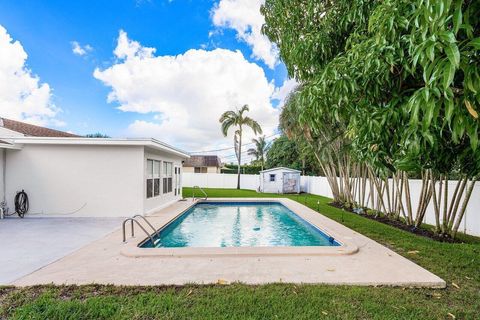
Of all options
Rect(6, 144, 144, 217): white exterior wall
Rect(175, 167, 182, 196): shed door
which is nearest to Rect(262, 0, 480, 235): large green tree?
Rect(6, 144, 144, 217): white exterior wall

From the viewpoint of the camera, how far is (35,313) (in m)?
3.32

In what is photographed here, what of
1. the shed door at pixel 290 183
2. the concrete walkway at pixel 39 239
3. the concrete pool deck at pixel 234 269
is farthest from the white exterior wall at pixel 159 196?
the shed door at pixel 290 183

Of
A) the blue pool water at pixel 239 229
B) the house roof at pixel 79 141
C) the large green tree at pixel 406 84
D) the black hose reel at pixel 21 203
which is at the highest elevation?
the house roof at pixel 79 141

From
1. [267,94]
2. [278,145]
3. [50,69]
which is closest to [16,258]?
[50,69]

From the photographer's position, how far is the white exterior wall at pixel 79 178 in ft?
33.8

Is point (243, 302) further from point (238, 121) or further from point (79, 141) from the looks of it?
point (238, 121)

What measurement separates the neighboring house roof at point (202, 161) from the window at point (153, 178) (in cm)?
2516

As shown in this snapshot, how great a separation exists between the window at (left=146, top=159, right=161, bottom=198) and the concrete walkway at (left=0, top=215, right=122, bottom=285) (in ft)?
6.41

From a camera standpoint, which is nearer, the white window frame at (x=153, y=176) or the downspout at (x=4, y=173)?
the downspout at (x=4, y=173)

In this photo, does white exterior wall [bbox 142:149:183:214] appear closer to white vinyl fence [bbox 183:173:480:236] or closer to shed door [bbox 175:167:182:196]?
shed door [bbox 175:167:182:196]

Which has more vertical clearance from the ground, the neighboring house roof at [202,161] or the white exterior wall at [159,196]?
the neighboring house roof at [202,161]

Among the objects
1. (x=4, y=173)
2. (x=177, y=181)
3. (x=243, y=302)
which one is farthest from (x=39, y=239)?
(x=177, y=181)

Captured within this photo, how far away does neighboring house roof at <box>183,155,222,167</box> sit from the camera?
38125mm

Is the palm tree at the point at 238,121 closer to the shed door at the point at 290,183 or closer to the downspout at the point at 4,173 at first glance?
the shed door at the point at 290,183
